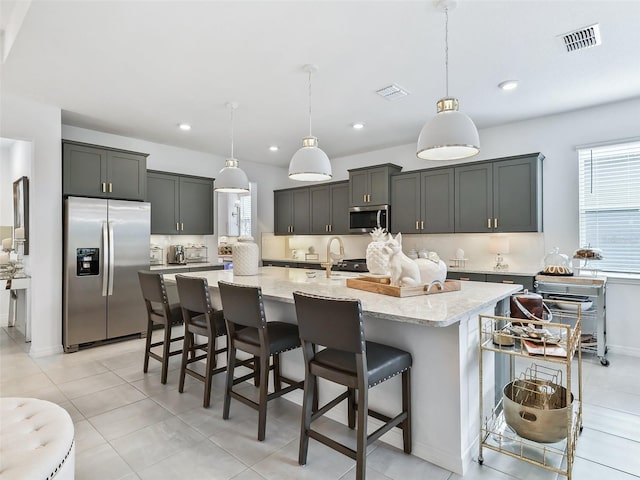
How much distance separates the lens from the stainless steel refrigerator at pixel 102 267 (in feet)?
13.6

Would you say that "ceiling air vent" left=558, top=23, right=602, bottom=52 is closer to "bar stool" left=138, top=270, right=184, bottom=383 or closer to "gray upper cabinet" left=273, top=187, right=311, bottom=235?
"bar stool" left=138, top=270, right=184, bottom=383

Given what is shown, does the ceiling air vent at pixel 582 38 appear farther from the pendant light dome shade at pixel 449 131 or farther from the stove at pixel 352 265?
the stove at pixel 352 265

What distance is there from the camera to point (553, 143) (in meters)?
4.38

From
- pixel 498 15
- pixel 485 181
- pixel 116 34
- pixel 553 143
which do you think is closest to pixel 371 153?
pixel 485 181

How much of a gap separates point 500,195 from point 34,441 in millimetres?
4896

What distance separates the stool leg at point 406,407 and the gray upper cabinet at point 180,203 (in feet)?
14.8

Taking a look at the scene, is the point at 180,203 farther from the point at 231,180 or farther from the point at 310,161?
the point at 310,161

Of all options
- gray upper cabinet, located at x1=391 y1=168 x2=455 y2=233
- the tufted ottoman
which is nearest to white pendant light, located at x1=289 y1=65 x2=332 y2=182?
the tufted ottoman

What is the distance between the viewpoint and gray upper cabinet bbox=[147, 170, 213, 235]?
5336mm

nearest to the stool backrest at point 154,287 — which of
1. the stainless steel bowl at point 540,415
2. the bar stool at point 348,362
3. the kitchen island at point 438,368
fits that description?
the kitchen island at point 438,368

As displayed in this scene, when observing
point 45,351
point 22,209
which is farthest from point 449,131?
point 22,209

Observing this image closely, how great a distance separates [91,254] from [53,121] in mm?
1585

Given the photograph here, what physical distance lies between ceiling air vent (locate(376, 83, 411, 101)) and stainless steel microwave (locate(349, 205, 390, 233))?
2.03m

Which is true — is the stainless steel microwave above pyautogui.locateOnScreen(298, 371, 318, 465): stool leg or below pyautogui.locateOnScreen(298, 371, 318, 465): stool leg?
above
